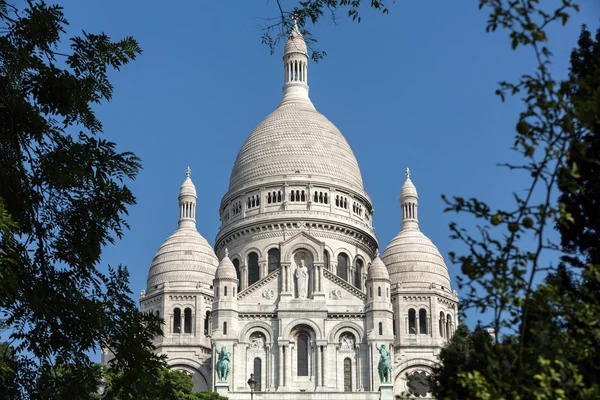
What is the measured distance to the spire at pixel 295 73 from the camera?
349 feet

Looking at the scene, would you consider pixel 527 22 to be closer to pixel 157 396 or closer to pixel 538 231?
pixel 538 231

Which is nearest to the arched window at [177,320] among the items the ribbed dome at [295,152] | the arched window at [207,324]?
the arched window at [207,324]

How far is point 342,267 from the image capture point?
3595 inches

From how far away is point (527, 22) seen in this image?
15062 mm

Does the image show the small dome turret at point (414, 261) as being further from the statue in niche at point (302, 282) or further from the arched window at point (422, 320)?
the statue in niche at point (302, 282)

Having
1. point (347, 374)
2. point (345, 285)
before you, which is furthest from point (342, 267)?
point (347, 374)

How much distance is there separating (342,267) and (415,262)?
617 centimetres

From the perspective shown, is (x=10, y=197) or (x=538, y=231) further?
(x=10, y=197)

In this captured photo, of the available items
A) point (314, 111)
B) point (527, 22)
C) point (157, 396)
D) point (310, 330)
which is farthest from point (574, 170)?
point (314, 111)

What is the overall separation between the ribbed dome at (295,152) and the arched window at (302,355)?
16.8m

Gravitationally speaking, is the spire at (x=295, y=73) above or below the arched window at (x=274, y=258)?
above

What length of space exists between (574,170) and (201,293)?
76433mm

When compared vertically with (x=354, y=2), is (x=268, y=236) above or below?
above

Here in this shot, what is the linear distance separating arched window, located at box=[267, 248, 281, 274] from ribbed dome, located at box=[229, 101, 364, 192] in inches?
259
